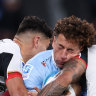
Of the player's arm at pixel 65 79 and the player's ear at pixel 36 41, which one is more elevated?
the player's ear at pixel 36 41

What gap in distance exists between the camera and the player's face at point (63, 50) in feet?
5.61

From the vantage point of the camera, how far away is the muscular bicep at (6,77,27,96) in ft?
5.41

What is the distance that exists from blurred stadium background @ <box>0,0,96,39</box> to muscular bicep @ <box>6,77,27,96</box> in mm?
2167

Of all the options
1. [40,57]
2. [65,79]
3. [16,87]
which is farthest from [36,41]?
[65,79]

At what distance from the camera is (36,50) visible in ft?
7.86

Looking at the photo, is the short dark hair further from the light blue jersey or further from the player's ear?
the light blue jersey

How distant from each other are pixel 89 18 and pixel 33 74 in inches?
87.0

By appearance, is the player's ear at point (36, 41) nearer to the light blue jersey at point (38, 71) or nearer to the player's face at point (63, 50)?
the light blue jersey at point (38, 71)

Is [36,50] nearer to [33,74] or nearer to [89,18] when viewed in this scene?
[33,74]

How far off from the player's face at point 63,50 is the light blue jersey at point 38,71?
93 mm

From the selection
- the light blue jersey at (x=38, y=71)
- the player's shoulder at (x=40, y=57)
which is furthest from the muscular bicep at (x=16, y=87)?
the player's shoulder at (x=40, y=57)

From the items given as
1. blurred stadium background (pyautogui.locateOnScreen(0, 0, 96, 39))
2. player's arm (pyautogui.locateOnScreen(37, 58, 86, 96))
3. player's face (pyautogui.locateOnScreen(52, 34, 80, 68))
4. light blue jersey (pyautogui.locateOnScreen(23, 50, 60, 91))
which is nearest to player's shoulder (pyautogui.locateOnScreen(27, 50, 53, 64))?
light blue jersey (pyautogui.locateOnScreen(23, 50, 60, 91))

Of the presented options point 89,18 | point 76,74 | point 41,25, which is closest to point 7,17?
point 89,18

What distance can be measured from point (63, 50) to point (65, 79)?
0.27 m
